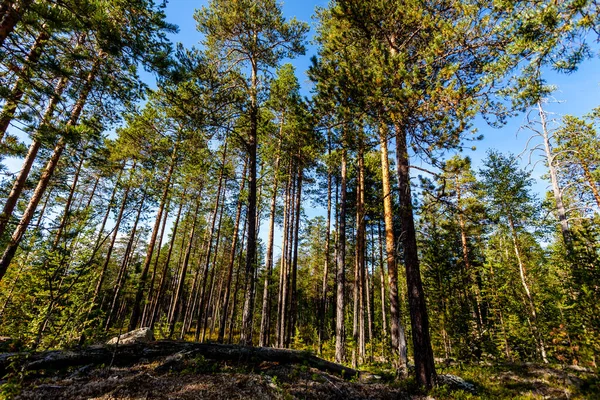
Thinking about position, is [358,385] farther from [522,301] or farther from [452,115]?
[522,301]

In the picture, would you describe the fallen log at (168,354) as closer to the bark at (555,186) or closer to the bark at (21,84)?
the bark at (21,84)

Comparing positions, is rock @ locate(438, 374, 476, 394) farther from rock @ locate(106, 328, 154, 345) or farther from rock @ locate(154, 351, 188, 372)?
rock @ locate(106, 328, 154, 345)

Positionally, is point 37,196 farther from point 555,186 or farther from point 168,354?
point 555,186

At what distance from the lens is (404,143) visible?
7.84m

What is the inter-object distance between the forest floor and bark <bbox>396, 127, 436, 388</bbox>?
50 cm

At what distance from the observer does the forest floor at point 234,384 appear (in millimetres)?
5449

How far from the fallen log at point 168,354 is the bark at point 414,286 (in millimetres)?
2230

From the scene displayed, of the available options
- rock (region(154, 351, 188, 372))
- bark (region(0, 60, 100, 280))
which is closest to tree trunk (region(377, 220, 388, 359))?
rock (region(154, 351, 188, 372))

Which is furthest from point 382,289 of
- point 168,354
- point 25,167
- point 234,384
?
point 25,167

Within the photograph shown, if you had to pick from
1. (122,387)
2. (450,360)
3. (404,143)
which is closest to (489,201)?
(450,360)

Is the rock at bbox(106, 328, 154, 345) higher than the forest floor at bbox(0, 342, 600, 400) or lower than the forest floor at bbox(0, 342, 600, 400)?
higher

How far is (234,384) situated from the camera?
237 inches

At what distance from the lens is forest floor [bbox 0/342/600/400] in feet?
17.9

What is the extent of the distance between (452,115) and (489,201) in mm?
17314
